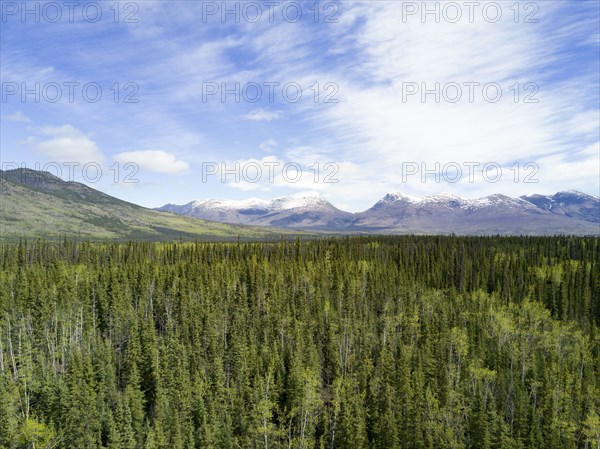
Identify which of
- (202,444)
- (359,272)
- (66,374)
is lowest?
(202,444)

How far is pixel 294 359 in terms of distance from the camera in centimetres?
9881

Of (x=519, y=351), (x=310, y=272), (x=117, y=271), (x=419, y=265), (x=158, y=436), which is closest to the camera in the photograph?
(x=158, y=436)

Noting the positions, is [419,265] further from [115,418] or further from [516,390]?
[115,418]

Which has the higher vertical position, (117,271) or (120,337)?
(117,271)

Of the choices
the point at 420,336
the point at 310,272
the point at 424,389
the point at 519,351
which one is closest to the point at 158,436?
the point at 424,389

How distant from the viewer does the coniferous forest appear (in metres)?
75.2

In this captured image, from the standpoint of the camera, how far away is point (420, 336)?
124 meters

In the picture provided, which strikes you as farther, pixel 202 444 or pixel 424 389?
pixel 424 389

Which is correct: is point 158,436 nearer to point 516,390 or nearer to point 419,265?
point 516,390

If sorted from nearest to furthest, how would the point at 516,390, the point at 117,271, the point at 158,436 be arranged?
the point at 158,436, the point at 516,390, the point at 117,271

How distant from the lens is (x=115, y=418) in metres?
79.6

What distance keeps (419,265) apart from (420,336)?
75.9m

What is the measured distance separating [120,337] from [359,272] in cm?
10391

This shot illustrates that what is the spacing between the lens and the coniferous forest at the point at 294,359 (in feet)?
247
